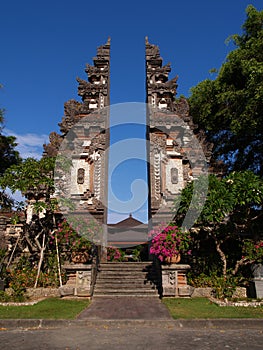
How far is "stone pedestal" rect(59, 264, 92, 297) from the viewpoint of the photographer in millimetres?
8023

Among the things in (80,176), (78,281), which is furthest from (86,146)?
(78,281)

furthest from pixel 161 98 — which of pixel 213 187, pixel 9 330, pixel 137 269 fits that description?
pixel 9 330

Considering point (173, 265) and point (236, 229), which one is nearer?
point (173, 265)

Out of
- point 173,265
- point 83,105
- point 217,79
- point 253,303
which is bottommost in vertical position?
point 253,303

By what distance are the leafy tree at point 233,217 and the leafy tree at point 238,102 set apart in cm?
444

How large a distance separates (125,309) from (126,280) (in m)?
2.68

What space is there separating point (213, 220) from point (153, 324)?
12.3 ft

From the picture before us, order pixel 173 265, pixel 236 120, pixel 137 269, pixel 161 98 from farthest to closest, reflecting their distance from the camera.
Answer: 1. pixel 161 98
2. pixel 236 120
3. pixel 137 269
4. pixel 173 265

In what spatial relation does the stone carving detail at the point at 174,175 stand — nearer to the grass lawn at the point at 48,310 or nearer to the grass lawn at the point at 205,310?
the grass lawn at the point at 205,310

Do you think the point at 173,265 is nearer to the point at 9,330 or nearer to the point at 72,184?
the point at 9,330

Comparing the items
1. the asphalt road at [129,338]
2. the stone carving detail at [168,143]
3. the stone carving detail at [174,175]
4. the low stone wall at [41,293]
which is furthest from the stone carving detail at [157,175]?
the asphalt road at [129,338]

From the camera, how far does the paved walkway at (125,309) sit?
19.0 feet

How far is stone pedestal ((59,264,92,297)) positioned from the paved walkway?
0.40 meters

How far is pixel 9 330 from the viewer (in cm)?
518
